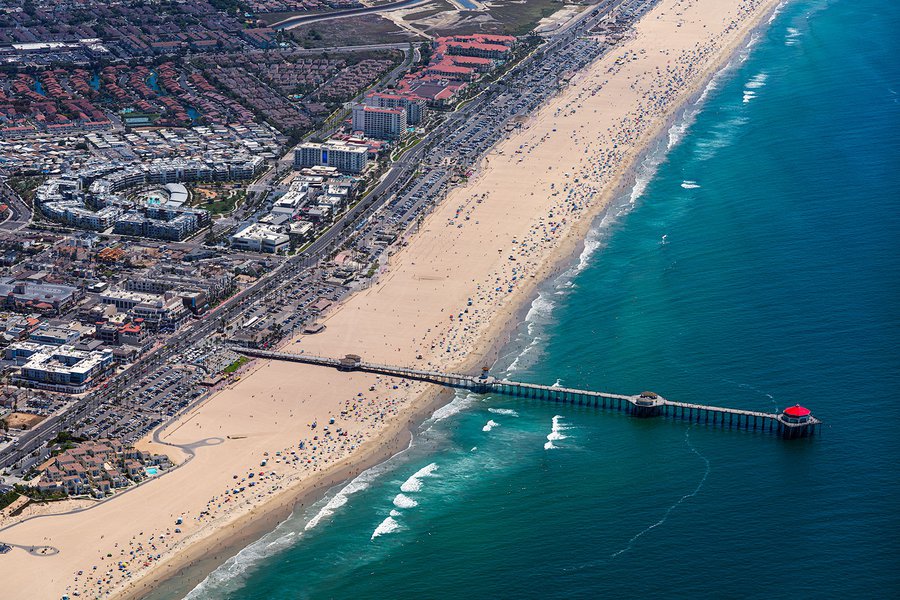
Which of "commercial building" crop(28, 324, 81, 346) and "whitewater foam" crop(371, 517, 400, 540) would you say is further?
"commercial building" crop(28, 324, 81, 346)

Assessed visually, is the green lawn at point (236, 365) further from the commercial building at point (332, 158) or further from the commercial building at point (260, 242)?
the commercial building at point (332, 158)

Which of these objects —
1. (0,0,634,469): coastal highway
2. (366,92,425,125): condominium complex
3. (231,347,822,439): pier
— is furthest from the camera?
(366,92,425,125): condominium complex

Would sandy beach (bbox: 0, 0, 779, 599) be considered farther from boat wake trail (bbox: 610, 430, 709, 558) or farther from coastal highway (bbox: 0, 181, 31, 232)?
coastal highway (bbox: 0, 181, 31, 232)

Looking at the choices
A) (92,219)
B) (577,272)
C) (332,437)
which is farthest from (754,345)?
(92,219)

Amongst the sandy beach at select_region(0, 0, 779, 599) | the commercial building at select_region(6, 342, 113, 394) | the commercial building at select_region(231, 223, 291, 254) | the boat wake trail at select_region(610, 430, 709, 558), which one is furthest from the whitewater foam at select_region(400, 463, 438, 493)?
the commercial building at select_region(231, 223, 291, 254)

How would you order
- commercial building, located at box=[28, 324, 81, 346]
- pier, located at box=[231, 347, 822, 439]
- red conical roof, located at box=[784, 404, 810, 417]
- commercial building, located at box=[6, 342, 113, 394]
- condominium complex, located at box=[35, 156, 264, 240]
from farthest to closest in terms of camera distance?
condominium complex, located at box=[35, 156, 264, 240] → commercial building, located at box=[28, 324, 81, 346] → commercial building, located at box=[6, 342, 113, 394] → pier, located at box=[231, 347, 822, 439] → red conical roof, located at box=[784, 404, 810, 417]

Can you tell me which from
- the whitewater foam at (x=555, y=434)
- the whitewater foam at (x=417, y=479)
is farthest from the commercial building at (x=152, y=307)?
the whitewater foam at (x=555, y=434)

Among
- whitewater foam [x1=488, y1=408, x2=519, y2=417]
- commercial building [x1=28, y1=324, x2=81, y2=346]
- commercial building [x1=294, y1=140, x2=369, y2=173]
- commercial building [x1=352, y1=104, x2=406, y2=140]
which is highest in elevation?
commercial building [x1=352, y1=104, x2=406, y2=140]
